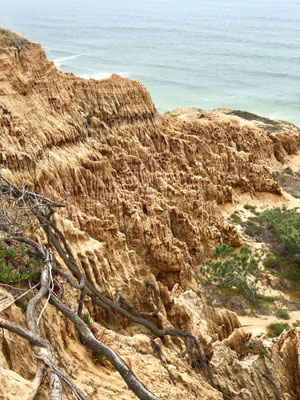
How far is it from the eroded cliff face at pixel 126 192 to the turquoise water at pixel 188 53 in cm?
4904

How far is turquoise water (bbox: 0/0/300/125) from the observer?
84.7 meters

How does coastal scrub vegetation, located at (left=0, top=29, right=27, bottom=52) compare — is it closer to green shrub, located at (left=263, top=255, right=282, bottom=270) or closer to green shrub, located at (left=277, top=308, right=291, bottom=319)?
green shrub, located at (left=277, top=308, right=291, bottom=319)

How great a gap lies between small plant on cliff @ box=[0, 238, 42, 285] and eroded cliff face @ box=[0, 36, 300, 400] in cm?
57

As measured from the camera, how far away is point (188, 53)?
120000 millimetres

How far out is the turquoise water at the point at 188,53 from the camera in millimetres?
84688

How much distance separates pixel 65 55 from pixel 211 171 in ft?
298

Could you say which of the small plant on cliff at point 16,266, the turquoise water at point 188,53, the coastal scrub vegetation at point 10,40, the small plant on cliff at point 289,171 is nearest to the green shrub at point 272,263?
the small plant on cliff at point 289,171

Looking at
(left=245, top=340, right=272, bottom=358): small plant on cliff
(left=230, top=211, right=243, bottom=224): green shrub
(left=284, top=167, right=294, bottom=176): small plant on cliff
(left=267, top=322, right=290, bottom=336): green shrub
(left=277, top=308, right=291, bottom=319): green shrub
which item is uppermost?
(left=245, top=340, right=272, bottom=358): small plant on cliff

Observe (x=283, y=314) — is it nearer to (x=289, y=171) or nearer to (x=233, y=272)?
(x=233, y=272)

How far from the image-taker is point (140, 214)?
19875 millimetres

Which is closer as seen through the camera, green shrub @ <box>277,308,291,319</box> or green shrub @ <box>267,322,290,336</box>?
green shrub @ <box>267,322,290,336</box>

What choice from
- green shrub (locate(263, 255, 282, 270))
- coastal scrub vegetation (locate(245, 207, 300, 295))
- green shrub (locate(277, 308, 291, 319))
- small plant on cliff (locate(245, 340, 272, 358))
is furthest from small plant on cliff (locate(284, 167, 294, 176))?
small plant on cliff (locate(245, 340, 272, 358))

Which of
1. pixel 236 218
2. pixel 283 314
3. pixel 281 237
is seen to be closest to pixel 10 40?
pixel 236 218

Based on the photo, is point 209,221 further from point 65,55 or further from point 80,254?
point 65,55
